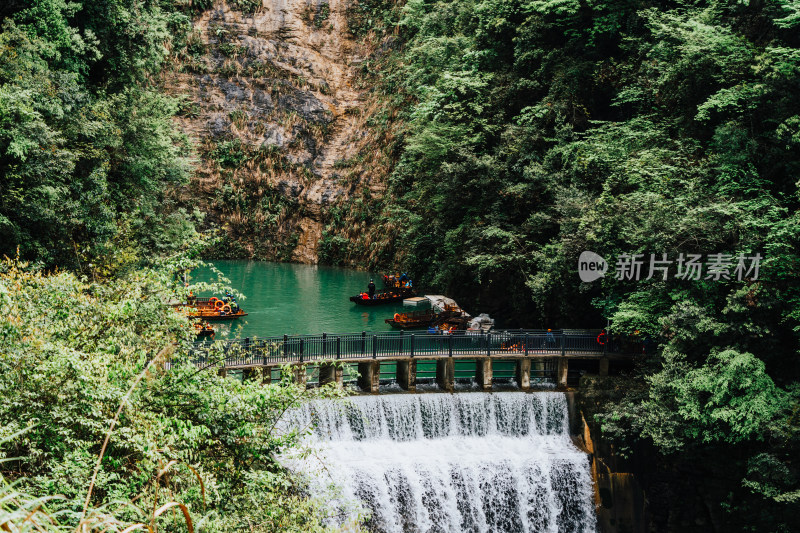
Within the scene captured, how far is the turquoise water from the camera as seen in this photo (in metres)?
28.9

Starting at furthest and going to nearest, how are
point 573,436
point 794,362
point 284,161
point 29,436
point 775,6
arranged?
point 284,161 < point 573,436 < point 775,6 < point 794,362 < point 29,436

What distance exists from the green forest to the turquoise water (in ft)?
17.6

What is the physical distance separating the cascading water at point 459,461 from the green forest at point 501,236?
6.28ft

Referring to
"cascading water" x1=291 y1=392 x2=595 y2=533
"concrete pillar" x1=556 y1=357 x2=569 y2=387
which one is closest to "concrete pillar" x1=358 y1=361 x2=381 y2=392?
"cascading water" x1=291 y1=392 x2=595 y2=533

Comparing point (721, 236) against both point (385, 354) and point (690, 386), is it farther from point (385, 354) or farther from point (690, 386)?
point (385, 354)

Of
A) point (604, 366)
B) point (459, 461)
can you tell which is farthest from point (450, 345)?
point (604, 366)

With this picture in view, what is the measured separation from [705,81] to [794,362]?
828cm

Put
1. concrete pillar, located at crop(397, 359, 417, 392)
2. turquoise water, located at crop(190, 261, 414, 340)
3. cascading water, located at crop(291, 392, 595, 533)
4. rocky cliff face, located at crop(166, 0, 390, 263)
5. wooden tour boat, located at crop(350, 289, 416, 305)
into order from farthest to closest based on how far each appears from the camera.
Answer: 1. rocky cliff face, located at crop(166, 0, 390, 263)
2. wooden tour boat, located at crop(350, 289, 416, 305)
3. turquoise water, located at crop(190, 261, 414, 340)
4. concrete pillar, located at crop(397, 359, 417, 392)
5. cascading water, located at crop(291, 392, 595, 533)

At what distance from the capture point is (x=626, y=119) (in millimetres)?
23531

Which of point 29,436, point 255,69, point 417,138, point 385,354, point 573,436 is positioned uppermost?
point 255,69

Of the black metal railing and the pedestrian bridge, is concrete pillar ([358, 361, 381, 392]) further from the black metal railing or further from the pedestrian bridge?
the black metal railing

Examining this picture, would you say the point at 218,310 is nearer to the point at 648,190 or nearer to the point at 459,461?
the point at 459,461

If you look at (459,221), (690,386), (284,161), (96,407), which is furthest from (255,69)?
(96,407)

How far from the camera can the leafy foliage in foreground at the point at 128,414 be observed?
670cm
